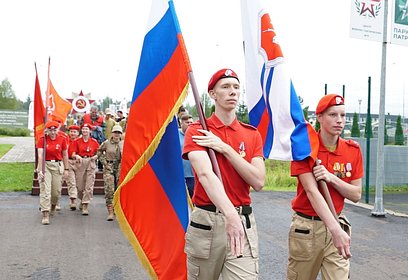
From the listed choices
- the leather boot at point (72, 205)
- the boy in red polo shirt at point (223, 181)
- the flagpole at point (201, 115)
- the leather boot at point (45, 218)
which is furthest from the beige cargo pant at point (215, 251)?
the leather boot at point (72, 205)

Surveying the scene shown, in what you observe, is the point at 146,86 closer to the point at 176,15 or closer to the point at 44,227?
the point at 176,15

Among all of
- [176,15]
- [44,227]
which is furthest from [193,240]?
[44,227]

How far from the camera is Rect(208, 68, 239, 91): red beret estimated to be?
352 centimetres

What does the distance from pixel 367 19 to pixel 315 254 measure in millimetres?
7788

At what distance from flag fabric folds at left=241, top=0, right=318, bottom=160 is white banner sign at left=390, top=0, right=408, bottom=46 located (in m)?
7.79

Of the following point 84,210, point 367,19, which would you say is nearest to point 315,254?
point 84,210

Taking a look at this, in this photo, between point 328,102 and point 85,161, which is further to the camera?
point 85,161

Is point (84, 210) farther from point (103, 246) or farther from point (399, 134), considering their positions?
point (399, 134)

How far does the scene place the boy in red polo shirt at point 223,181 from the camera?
329cm

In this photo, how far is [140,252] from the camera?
14.2ft

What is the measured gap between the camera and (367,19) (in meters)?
10.6

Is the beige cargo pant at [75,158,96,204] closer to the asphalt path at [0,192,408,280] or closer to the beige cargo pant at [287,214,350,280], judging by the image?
the asphalt path at [0,192,408,280]

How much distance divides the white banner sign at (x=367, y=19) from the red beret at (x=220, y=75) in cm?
745

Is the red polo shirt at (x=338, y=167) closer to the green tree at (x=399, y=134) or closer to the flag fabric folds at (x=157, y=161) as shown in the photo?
the flag fabric folds at (x=157, y=161)
